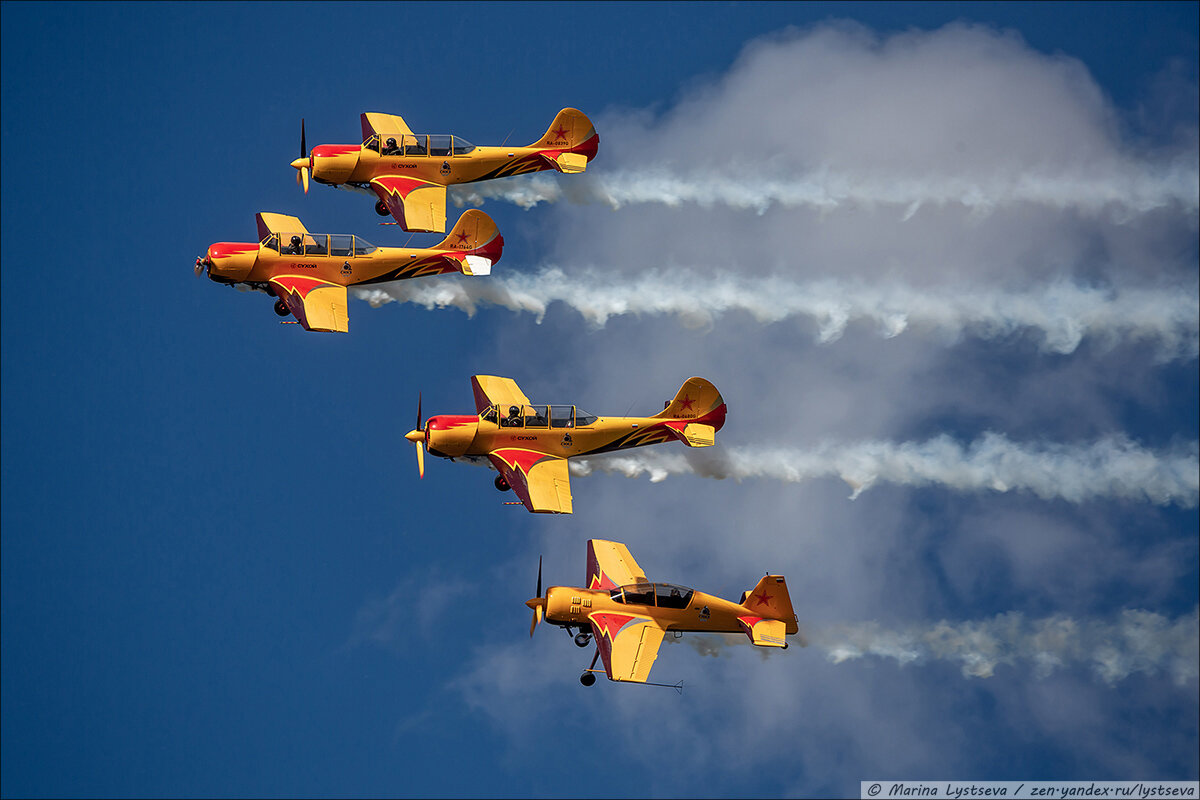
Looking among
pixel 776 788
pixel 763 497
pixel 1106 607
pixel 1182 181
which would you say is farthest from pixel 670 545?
pixel 1182 181

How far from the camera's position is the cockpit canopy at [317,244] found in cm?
5334

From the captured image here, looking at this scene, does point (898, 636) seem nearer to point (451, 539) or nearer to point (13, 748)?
point (451, 539)

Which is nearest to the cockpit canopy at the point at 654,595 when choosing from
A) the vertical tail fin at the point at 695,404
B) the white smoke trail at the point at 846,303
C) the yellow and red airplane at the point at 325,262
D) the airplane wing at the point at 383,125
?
the vertical tail fin at the point at 695,404

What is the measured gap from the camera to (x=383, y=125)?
57.3 metres

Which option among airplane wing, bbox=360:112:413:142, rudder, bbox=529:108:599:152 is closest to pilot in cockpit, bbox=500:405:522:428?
rudder, bbox=529:108:599:152

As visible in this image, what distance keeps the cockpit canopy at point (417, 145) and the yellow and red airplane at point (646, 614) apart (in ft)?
48.1

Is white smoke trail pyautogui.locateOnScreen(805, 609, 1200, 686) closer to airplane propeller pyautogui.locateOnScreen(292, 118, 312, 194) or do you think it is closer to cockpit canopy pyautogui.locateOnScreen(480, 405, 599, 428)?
cockpit canopy pyautogui.locateOnScreen(480, 405, 599, 428)

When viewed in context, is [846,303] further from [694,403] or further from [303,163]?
[303,163]

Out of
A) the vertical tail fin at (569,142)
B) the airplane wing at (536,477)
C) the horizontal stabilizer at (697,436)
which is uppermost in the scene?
the vertical tail fin at (569,142)

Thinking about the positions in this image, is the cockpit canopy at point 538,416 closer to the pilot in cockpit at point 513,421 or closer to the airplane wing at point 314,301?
the pilot in cockpit at point 513,421

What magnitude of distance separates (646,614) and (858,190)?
20.3 metres

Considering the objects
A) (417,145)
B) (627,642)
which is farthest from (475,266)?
(627,642)

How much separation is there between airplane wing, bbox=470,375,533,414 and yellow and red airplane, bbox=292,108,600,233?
5150mm

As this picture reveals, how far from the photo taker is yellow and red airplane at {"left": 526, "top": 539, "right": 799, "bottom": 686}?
4784cm
